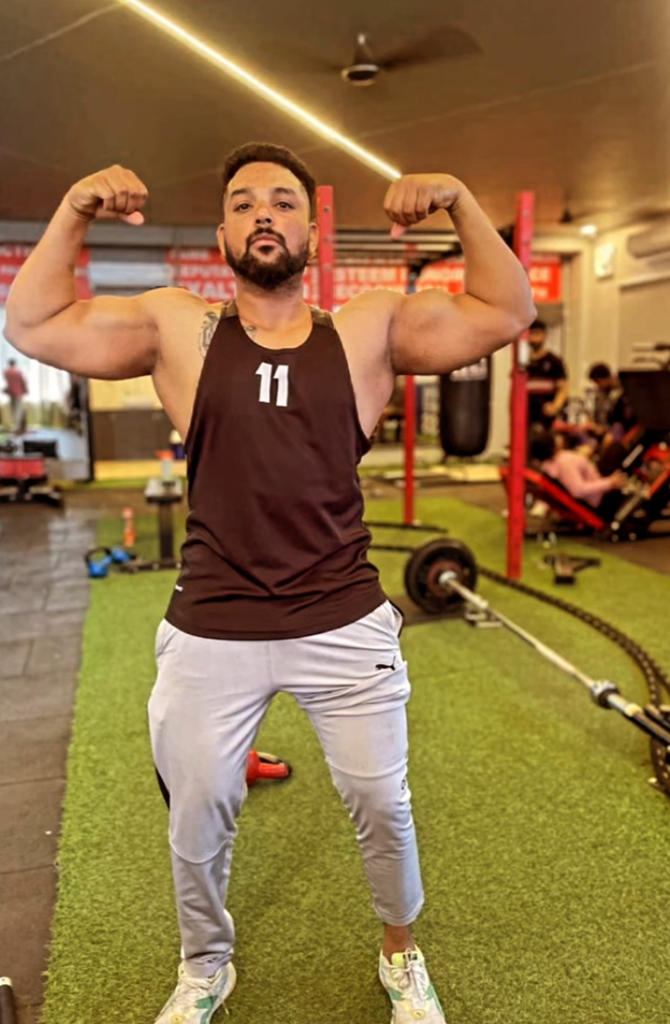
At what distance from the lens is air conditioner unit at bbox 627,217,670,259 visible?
8.26 m

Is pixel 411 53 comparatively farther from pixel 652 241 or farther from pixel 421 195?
pixel 652 241

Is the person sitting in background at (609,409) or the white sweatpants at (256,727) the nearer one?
the white sweatpants at (256,727)

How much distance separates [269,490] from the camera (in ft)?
4.25

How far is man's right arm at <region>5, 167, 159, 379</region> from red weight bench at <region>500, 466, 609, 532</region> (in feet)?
14.5

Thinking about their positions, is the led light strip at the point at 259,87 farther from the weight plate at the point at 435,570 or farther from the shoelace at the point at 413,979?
the shoelace at the point at 413,979

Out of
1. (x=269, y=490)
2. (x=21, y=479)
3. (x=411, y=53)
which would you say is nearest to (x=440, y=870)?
(x=269, y=490)

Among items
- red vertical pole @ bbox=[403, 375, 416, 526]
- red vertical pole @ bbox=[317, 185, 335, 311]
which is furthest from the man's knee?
red vertical pole @ bbox=[403, 375, 416, 526]

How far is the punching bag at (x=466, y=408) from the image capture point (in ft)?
15.0

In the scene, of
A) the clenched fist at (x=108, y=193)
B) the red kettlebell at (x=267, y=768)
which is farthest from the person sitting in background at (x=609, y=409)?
the clenched fist at (x=108, y=193)

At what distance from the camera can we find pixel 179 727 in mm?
1300

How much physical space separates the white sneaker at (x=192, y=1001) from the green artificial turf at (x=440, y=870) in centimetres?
6

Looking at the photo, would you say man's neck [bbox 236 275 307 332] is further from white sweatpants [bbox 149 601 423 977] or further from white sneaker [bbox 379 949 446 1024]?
white sneaker [bbox 379 949 446 1024]

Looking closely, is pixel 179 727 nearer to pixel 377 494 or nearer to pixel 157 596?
pixel 157 596

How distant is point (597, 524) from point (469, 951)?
429 centimetres
